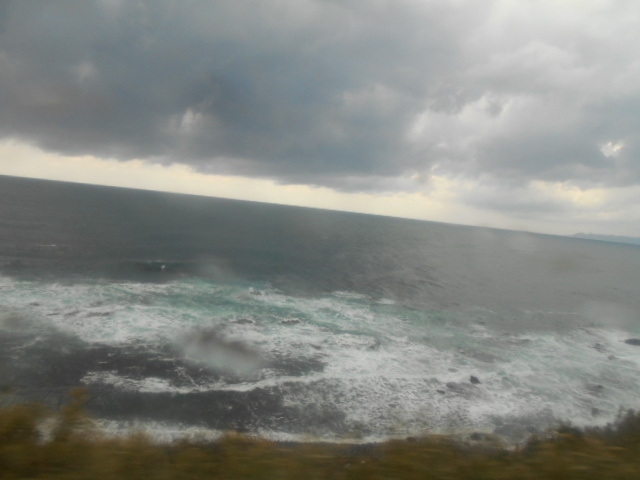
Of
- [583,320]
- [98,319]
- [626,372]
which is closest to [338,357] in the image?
[98,319]

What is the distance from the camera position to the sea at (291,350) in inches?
728

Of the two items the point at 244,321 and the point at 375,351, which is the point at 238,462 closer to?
the point at 375,351

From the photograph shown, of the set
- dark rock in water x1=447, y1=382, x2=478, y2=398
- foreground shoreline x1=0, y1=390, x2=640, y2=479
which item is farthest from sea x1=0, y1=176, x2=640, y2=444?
foreground shoreline x1=0, y1=390, x2=640, y2=479

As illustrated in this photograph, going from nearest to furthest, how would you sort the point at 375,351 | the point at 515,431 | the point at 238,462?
the point at 238,462 → the point at 515,431 → the point at 375,351

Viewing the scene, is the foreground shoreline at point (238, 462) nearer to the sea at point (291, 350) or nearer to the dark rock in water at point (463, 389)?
the sea at point (291, 350)

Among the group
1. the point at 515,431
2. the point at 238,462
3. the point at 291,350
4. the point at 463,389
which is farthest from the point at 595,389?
the point at 238,462

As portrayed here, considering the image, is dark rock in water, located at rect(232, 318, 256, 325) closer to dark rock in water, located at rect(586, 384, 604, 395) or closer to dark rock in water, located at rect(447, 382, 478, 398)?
dark rock in water, located at rect(447, 382, 478, 398)

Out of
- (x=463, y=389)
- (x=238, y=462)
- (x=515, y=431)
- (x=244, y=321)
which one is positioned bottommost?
(x=515, y=431)

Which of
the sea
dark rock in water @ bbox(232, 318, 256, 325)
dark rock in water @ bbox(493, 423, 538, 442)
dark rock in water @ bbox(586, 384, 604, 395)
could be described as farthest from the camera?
dark rock in water @ bbox(232, 318, 256, 325)

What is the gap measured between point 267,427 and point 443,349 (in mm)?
15308

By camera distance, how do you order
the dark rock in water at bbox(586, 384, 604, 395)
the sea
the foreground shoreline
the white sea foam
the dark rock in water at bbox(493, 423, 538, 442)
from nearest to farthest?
the foreground shoreline, the dark rock in water at bbox(493, 423, 538, 442), the sea, the white sea foam, the dark rock in water at bbox(586, 384, 604, 395)

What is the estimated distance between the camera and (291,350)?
82.3ft

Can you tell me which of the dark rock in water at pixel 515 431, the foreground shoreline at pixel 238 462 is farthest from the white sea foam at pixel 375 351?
the foreground shoreline at pixel 238 462

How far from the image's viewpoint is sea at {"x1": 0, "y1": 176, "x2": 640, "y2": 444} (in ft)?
60.6
